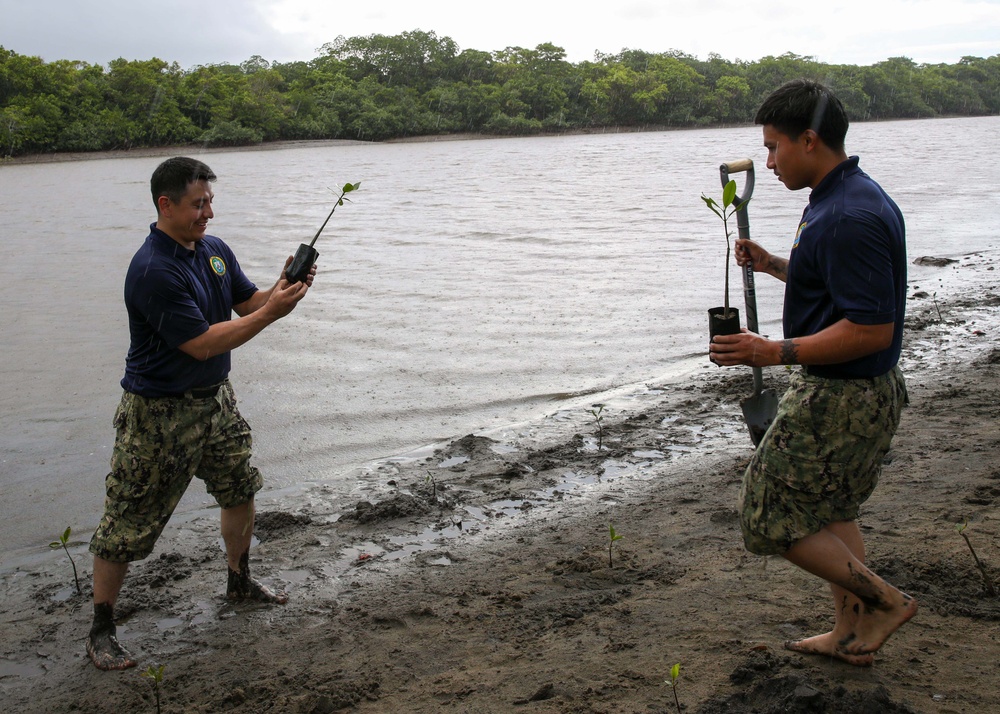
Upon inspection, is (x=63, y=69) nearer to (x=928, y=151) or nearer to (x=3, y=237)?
(x=3, y=237)

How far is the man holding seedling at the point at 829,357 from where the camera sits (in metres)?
2.51

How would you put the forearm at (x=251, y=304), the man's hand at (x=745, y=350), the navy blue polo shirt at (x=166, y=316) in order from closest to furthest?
the man's hand at (x=745, y=350) < the navy blue polo shirt at (x=166, y=316) < the forearm at (x=251, y=304)

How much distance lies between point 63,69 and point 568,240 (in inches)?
2219

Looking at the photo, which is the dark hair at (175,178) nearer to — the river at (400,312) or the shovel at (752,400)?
the shovel at (752,400)

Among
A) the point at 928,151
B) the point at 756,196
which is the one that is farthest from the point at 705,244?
the point at 928,151

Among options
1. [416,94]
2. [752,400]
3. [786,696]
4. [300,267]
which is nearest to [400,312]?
[300,267]

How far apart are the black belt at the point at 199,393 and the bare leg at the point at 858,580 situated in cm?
234

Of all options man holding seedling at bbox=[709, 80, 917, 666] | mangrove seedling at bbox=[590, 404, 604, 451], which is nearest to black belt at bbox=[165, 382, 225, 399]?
man holding seedling at bbox=[709, 80, 917, 666]

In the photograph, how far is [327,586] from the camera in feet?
13.6

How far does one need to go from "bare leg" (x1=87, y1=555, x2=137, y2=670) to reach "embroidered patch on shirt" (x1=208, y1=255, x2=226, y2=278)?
4.21 ft

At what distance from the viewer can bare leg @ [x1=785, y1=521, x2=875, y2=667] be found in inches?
112

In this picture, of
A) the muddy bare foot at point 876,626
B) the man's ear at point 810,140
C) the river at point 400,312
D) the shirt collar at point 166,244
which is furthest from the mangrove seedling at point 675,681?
the river at point 400,312

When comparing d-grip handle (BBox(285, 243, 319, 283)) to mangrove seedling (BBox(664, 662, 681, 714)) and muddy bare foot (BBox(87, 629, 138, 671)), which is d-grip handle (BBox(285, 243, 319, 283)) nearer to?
muddy bare foot (BBox(87, 629, 138, 671))

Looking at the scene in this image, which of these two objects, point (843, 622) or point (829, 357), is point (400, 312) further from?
point (829, 357)
